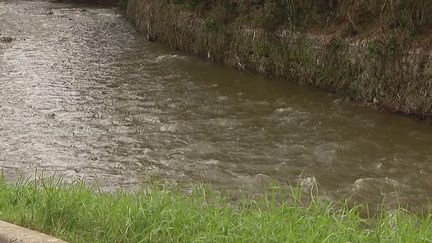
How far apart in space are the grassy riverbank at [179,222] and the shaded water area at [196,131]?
2.85 m

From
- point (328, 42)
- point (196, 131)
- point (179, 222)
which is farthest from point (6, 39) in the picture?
point (179, 222)

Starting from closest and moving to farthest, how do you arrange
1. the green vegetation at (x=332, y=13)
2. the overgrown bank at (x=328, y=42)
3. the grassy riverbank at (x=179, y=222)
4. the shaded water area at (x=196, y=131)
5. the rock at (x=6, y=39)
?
1. the grassy riverbank at (x=179, y=222)
2. the shaded water area at (x=196, y=131)
3. the overgrown bank at (x=328, y=42)
4. the green vegetation at (x=332, y=13)
5. the rock at (x=6, y=39)

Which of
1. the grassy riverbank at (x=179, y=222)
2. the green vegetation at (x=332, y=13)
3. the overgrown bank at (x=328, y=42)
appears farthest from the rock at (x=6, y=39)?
the grassy riverbank at (x=179, y=222)

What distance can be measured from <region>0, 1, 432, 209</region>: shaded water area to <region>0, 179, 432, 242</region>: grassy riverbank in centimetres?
285

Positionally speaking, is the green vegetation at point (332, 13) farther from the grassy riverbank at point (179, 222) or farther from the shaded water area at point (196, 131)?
the grassy riverbank at point (179, 222)

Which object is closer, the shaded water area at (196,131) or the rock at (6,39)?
the shaded water area at (196,131)

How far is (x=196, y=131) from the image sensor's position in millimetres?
10125

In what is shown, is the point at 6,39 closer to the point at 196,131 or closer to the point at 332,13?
the point at 332,13

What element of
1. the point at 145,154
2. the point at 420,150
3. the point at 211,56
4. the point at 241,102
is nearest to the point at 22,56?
the point at 211,56

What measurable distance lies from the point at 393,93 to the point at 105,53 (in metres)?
9.59

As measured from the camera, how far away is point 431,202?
7066 millimetres

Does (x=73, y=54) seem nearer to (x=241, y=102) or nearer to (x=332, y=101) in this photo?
(x=241, y=102)

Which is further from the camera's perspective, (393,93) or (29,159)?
(393,93)

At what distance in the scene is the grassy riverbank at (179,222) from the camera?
4082 millimetres
